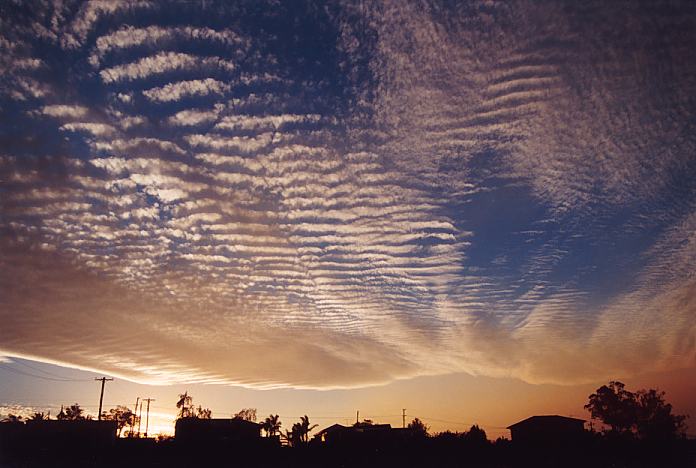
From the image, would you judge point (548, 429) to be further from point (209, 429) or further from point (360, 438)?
point (209, 429)

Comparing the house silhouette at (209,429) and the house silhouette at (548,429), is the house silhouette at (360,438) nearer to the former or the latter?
the house silhouette at (209,429)

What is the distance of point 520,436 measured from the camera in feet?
224

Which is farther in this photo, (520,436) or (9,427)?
(9,427)

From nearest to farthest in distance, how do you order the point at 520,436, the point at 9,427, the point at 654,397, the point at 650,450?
the point at 650,450 → the point at 520,436 → the point at 9,427 → the point at 654,397

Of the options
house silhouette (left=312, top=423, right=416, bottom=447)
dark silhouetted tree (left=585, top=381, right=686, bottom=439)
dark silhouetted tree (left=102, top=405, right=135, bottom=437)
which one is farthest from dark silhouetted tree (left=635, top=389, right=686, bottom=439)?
dark silhouetted tree (left=102, top=405, right=135, bottom=437)

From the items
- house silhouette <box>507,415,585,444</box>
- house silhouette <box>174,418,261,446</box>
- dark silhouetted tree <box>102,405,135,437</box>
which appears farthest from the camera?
dark silhouetted tree <box>102,405,135,437</box>

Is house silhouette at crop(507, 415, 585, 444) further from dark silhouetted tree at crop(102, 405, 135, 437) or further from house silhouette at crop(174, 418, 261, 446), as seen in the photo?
dark silhouetted tree at crop(102, 405, 135, 437)

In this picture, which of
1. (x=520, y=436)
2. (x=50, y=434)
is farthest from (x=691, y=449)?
(x=50, y=434)

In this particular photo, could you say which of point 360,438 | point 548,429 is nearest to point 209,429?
point 360,438

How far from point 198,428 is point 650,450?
53585 mm

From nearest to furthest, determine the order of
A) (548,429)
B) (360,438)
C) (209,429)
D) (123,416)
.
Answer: (360,438)
(548,429)
(209,429)
(123,416)

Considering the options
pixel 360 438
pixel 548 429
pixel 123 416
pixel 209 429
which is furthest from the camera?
pixel 123 416

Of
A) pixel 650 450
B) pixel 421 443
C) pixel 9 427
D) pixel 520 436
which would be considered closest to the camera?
pixel 650 450

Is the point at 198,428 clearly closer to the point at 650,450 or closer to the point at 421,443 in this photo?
the point at 421,443
